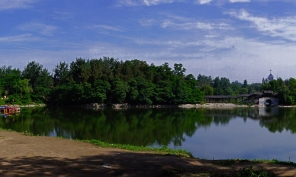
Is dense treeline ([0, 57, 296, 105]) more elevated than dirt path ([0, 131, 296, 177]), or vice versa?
dense treeline ([0, 57, 296, 105])

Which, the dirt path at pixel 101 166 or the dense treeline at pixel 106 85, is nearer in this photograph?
the dirt path at pixel 101 166

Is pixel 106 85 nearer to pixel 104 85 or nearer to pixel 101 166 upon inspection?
pixel 104 85

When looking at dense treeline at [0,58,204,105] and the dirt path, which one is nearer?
the dirt path

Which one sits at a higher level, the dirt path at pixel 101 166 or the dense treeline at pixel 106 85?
the dense treeline at pixel 106 85

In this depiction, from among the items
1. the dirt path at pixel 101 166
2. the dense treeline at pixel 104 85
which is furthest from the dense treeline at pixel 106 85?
the dirt path at pixel 101 166

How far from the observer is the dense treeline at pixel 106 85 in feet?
171

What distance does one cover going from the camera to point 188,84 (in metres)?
59.9

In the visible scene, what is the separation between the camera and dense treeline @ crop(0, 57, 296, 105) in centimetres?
5212

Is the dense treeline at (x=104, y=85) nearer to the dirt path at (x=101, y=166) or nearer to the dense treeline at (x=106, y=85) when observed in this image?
the dense treeline at (x=106, y=85)

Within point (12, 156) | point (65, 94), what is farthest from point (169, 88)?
point (12, 156)

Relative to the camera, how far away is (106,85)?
52.1 metres

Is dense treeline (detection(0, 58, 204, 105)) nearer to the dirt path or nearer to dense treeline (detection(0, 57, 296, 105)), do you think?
dense treeline (detection(0, 57, 296, 105))

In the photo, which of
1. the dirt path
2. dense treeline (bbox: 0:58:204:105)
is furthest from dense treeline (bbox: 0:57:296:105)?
the dirt path

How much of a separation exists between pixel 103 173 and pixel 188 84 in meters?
53.5
